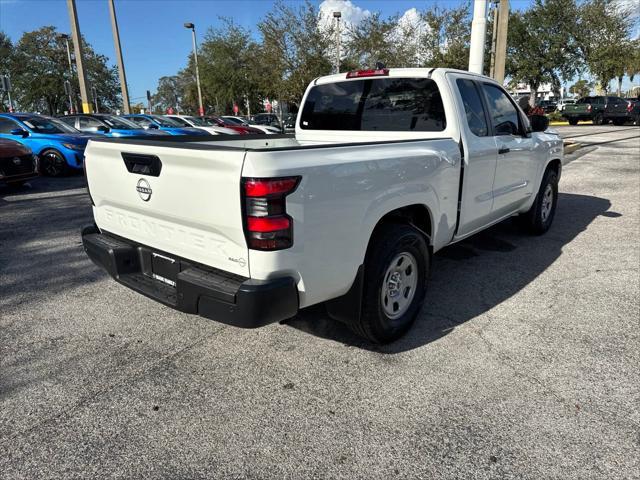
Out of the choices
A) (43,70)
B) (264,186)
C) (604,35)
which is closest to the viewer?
(264,186)

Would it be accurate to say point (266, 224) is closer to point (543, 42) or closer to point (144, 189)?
point (144, 189)

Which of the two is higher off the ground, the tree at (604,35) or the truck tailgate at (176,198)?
the tree at (604,35)

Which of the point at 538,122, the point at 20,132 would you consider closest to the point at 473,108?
the point at 538,122

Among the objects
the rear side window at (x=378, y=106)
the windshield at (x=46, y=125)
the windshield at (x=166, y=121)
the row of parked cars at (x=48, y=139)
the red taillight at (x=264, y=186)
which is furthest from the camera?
the windshield at (x=166, y=121)

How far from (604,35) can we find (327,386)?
40.2 meters

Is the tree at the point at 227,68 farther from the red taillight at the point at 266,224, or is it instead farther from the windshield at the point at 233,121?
the red taillight at the point at 266,224

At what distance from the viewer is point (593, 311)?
3756 millimetres

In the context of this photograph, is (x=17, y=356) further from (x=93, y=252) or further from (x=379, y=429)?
(x=379, y=429)

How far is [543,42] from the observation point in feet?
115

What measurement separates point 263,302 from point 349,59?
29.4 m

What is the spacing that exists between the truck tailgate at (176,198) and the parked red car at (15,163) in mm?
6614

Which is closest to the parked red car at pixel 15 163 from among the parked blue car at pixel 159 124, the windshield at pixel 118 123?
the windshield at pixel 118 123

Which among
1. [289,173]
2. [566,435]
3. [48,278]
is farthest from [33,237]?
[566,435]

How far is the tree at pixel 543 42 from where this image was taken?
33625mm
